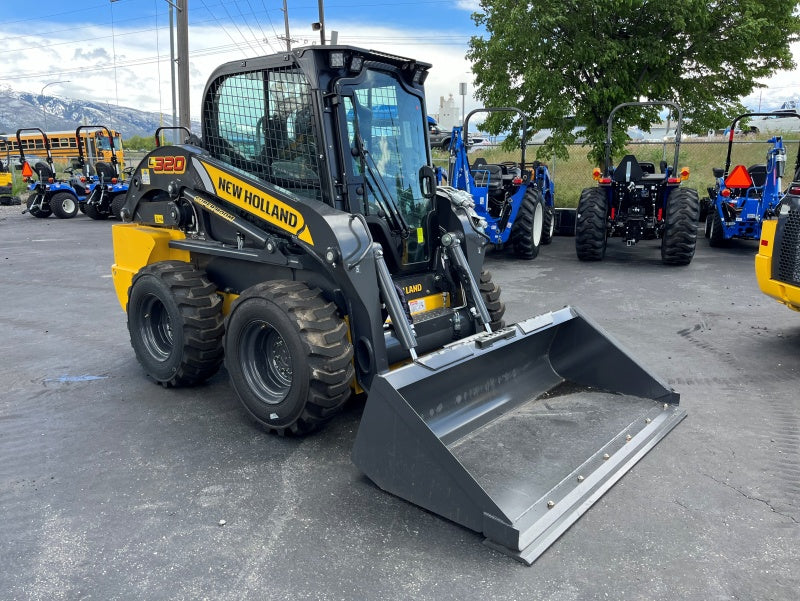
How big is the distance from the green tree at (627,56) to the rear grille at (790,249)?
323 inches

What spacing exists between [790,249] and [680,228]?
14.8 feet

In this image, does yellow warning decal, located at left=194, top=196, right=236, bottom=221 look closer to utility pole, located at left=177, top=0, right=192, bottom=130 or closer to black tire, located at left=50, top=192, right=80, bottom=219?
utility pole, located at left=177, top=0, right=192, bottom=130

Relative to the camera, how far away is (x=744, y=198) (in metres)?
11.3

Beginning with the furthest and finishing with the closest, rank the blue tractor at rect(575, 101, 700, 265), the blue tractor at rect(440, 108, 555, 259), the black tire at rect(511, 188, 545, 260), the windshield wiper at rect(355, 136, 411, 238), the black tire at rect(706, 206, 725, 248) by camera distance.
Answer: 1. the black tire at rect(706, 206, 725, 248)
2. the black tire at rect(511, 188, 545, 260)
3. the blue tractor at rect(575, 101, 700, 265)
4. the blue tractor at rect(440, 108, 555, 259)
5. the windshield wiper at rect(355, 136, 411, 238)

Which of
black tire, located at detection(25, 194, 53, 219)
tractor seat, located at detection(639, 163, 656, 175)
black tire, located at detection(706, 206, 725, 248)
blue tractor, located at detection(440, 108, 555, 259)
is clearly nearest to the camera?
blue tractor, located at detection(440, 108, 555, 259)

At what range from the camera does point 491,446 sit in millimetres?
3762

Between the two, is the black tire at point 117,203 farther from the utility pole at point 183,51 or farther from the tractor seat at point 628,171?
the tractor seat at point 628,171

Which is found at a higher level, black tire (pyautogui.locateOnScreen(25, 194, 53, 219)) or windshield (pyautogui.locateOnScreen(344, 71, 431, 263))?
windshield (pyautogui.locateOnScreen(344, 71, 431, 263))

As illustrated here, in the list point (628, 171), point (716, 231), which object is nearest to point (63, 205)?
point (628, 171)

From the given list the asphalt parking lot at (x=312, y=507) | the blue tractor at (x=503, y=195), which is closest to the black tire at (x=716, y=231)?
the blue tractor at (x=503, y=195)

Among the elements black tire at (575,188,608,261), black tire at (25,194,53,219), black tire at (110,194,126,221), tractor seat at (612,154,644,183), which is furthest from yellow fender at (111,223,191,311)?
black tire at (25,194,53,219)

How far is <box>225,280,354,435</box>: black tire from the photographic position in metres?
3.74

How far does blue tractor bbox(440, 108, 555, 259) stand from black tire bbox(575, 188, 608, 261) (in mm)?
794

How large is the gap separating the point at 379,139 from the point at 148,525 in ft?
9.18
